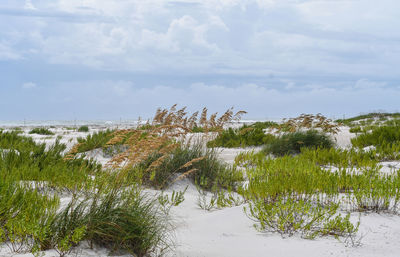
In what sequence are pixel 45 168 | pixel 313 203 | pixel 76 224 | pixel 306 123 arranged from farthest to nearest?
pixel 306 123
pixel 45 168
pixel 313 203
pixel 76 224

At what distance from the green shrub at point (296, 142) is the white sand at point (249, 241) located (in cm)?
577

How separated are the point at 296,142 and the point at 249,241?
7168mm

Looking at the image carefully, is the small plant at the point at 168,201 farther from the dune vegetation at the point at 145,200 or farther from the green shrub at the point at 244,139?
the green shrub at the point at 244,139

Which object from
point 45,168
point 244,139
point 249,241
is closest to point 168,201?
point 249,241

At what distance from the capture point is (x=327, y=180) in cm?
486

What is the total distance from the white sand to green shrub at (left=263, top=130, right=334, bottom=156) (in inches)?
227

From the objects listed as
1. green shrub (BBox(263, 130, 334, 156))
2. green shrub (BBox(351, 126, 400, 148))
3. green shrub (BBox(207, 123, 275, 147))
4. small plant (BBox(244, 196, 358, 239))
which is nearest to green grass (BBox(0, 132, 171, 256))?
small plant (BBox(244, 196, 358, 239))

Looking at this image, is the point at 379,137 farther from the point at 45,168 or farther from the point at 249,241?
the point at 45,168

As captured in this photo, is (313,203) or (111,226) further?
(313,203)

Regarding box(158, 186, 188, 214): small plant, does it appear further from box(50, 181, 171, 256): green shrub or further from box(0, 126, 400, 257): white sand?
box(50, 181, 171, 256): green shrub

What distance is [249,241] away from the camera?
3.72 meters

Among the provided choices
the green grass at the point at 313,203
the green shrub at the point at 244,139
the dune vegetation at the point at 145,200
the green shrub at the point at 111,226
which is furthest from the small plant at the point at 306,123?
the green shrub at the point at 111,226

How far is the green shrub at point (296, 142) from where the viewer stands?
10180 mm

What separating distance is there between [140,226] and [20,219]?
3.54 feet
